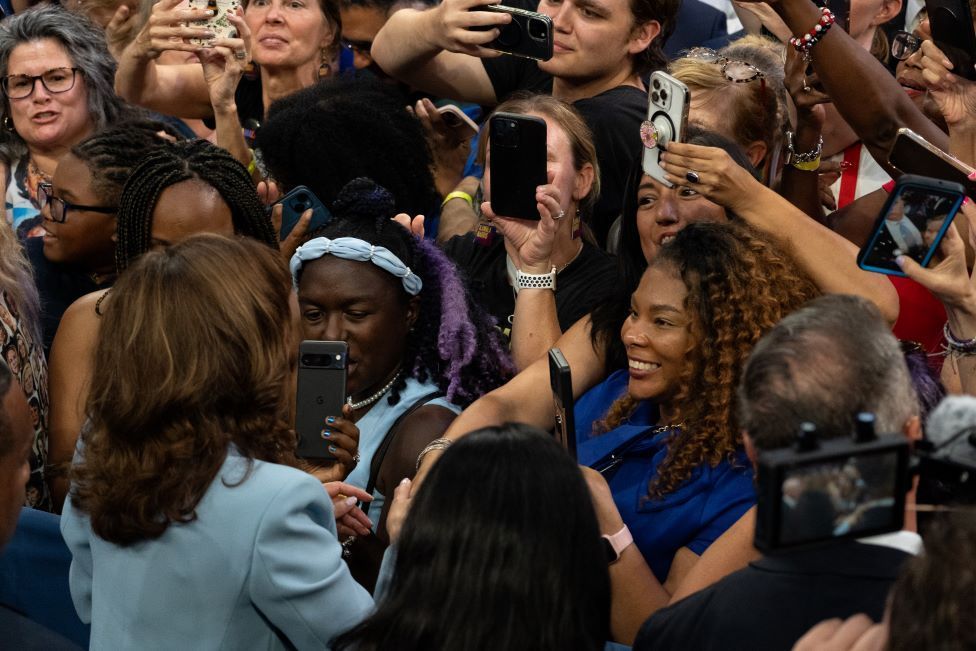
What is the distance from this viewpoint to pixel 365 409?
11.6ft

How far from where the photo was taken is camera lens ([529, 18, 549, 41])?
4129 mm

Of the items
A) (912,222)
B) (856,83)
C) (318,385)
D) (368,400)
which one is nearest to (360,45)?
(368,400)

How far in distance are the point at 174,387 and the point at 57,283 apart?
73.8 inches

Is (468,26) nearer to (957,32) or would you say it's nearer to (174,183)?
(174,183)

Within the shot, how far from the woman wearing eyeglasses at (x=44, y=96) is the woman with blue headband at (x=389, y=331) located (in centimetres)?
170

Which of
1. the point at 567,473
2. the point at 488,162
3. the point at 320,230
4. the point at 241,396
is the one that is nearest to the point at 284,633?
the point at 241,396

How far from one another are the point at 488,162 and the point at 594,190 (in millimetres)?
349

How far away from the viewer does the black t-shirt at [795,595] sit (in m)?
2.04

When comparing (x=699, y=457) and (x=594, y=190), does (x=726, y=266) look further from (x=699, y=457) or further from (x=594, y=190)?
(x=594, y=190)

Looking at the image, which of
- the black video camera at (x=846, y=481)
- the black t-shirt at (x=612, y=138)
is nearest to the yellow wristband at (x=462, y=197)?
the black t-shirt at (x=612, y=138)

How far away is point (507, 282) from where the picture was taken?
419cm

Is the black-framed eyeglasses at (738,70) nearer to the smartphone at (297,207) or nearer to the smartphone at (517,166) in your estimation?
the smartphone at (517,166)

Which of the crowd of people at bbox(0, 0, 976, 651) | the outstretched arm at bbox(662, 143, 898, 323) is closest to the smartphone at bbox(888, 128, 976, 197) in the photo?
the crowd of people at bbox(0, 0, 976, 651)

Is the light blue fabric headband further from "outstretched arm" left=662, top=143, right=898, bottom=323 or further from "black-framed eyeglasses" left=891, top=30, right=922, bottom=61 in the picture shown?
"black-framed eyeglasses" left=891, top=30, right=922, bottom=61
